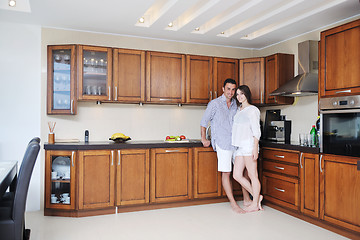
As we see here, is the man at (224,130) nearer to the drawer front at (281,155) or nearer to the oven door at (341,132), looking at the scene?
the drawer front at (281,155)

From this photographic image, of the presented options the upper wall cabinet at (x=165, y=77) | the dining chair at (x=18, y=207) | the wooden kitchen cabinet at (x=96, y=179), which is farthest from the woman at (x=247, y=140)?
the dining chair at (x=18, y=207)

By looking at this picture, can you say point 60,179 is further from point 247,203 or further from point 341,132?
point 341,132

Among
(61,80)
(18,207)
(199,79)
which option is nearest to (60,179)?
(61,80)

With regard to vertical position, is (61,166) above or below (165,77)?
below

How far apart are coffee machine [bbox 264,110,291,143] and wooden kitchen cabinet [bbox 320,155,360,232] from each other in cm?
103

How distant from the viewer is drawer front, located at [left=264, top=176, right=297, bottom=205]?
392 centimetres

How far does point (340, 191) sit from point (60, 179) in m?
3.21

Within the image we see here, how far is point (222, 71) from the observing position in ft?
16.0

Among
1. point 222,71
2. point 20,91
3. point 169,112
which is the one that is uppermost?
point 222,71

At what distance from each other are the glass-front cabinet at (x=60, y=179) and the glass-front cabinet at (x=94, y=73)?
822 mm

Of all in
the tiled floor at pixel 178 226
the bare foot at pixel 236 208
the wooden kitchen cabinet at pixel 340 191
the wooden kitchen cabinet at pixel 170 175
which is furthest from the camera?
the wooden kitchen cabinet at pixel 170 175

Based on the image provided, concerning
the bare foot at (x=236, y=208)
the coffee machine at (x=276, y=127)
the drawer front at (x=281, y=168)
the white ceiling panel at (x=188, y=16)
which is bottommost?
the bare foot at (x=236, y=208)

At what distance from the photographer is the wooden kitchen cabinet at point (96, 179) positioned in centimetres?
388

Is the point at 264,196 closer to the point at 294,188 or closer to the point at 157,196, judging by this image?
the point at 294,188
